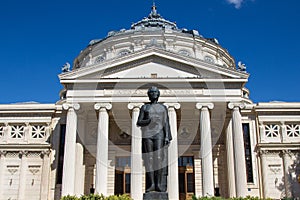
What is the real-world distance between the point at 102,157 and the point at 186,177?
8.79 m

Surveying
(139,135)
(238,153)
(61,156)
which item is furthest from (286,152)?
(61,156)

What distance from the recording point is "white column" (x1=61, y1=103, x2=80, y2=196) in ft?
95.1

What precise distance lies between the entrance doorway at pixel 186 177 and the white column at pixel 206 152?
16.6ft

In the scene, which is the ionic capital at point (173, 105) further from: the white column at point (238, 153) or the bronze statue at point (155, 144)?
the bronze statue at point (155, 144)

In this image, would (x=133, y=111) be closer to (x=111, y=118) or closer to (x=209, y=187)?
(x=111, y=118)

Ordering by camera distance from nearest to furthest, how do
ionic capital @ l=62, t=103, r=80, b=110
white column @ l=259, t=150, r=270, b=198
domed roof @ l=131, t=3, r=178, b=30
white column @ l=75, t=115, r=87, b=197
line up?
ionic capital @ l=62, t=103, r=80, b=110, white column @ l=75, t=115, r=87, b=197, white column @ l=259, t=150, r=270, b=198, domed roof @ l=131, t=3, r=178, b=30

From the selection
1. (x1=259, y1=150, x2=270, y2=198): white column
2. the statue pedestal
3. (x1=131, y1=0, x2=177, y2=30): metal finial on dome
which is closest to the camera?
the statue pedestal

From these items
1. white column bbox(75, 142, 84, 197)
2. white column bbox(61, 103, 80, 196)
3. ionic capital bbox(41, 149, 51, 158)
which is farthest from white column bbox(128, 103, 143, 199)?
ionic capital bbox(41, 149, 51, 158)

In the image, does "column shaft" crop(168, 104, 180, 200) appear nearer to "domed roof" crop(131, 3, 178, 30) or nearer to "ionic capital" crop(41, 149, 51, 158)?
"ionic capital" crop(41, 149, 51, 158)

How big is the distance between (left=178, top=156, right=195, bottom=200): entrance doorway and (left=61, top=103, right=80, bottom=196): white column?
381 inches

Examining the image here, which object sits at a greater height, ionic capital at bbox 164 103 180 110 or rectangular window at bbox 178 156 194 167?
ionic capital at bbox 164 103 180 110

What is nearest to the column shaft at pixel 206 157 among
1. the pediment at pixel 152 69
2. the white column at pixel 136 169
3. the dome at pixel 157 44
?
the pediment at pixel 152 69

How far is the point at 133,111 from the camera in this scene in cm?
A: 3039

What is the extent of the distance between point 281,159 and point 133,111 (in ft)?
45.4
